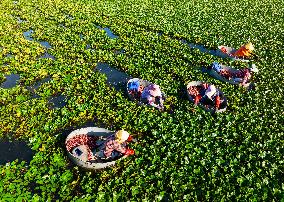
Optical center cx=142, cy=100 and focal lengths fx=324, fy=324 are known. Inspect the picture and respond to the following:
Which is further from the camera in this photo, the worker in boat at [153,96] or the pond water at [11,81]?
the pond water at [11,81]

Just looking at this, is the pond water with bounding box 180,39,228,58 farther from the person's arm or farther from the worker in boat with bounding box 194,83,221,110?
the worker in boat with bounding box 194,83,221,110

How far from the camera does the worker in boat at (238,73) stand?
1470 cm

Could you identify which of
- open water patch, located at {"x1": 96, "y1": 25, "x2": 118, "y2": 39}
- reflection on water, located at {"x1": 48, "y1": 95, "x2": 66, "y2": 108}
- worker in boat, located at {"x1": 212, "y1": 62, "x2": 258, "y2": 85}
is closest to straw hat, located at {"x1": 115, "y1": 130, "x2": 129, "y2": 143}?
reflection on water, located at {"x1": 48, "y1": 95, "x2": 66, "y2": 108}

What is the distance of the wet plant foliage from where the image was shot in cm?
966

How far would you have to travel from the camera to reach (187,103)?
522 inches

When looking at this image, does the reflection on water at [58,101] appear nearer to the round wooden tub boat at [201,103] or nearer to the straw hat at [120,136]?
the straw hat at [120,136]

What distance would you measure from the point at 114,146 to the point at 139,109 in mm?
2987

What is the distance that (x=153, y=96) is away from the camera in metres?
12.7

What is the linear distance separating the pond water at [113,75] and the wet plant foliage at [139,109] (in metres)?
0.26

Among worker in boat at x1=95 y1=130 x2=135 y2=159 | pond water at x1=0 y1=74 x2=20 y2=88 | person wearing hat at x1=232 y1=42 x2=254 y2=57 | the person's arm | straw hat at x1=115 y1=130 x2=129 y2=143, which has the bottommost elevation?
pond water at x1=0 y1=74 x2=20 y2=88

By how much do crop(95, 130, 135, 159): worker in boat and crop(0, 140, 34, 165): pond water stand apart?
7.54ft

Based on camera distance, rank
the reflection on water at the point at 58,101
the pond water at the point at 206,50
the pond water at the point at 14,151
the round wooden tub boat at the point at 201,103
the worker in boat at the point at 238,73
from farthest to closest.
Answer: the pond water at the point at 206,50 < the worker in boat at the point at 238,73 < the reflection on water at the point at 58,101 < the round wooden tub boat at the point at 201,103 < the pond water at the point at 14,151

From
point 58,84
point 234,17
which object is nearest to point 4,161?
point 58,84

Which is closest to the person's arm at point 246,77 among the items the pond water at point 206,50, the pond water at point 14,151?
the pond water at point 206,50
